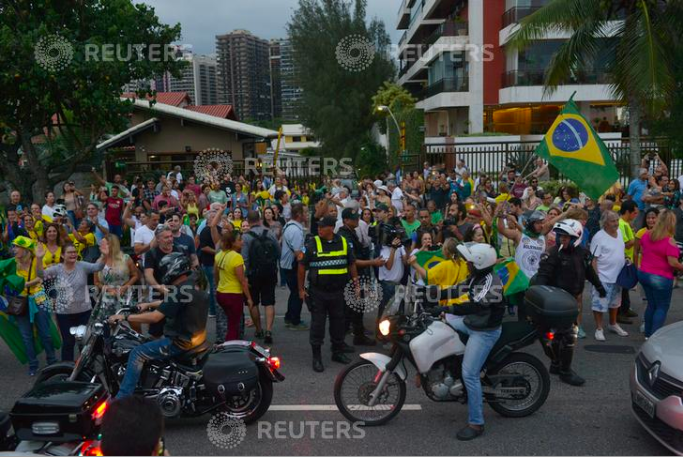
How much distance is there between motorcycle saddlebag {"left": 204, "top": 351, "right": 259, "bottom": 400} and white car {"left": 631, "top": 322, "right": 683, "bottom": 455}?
319 centimetres

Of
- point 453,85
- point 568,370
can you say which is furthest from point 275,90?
point 568,370

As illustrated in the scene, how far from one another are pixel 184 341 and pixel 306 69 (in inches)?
1543

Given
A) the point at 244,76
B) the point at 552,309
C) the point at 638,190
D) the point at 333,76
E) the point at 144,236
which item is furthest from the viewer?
the point at 244,76

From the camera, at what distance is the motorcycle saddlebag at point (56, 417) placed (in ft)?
13.8

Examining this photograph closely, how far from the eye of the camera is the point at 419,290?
6793 millimetres

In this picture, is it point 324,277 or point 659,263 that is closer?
point 324,277

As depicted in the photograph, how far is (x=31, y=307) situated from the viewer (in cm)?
708

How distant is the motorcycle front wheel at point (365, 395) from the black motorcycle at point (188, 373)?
61 cm

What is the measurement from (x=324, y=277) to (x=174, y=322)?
2.09 metres

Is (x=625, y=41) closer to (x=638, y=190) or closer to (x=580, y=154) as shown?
(x=638, y=190)

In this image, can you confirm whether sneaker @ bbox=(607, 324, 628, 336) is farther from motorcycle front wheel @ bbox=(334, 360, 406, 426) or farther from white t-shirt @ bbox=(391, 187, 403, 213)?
white t-shirt @ bbox=(391, 187, 403, 213)

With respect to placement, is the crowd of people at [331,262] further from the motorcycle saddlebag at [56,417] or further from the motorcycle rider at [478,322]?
the motorcycle saddlebag at [56,417]

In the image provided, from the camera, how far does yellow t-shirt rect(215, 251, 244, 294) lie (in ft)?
24.0

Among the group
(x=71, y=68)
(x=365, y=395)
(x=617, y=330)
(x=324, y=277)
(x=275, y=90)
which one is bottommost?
(x=617, y=330)
